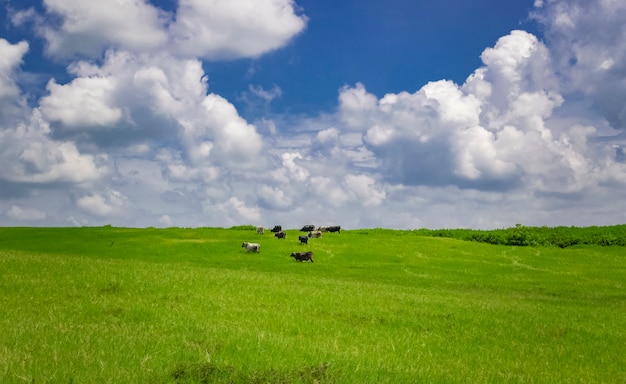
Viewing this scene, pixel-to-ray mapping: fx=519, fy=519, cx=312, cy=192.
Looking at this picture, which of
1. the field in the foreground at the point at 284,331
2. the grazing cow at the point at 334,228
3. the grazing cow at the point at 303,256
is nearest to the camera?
the field in the foreground at the point at 284,331

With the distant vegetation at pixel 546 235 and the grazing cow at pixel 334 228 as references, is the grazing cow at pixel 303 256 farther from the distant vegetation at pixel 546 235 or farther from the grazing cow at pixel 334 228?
the distant vegetation at pixel 546 235

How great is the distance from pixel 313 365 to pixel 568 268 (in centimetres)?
5408

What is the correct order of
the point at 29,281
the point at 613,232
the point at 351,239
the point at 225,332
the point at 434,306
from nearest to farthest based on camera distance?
the point at 225,332, the point at 29,281, the point at 434,306, the point at 351,239, the point at 613,232

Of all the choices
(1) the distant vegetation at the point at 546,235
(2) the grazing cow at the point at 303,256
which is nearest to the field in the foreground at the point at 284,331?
(2) the grazing cow at the point at 303,256

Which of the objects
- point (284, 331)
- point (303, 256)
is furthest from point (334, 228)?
point (284, 331)

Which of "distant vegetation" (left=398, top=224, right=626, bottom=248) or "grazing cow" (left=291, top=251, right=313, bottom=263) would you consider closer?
"grazing cow" (left=291, top=251, right=313, bottom=263)

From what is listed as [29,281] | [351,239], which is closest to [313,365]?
[29,281]

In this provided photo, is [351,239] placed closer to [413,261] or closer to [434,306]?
[413,261]

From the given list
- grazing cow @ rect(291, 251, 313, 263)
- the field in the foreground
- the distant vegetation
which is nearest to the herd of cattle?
grazing cow @ rect(291, 251, 313, 263)

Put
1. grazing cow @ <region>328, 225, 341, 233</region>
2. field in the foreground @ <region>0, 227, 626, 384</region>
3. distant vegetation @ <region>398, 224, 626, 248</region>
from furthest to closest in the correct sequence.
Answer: grazing cow @ <region>328, 225, 341, 233</region>, distant vegetation @ <region>398, 224, 626, 248</region>, field in the foreground @ <region>0, 227, 626, 384</region>

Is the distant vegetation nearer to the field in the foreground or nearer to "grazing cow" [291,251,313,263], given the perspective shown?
the field in the foreground

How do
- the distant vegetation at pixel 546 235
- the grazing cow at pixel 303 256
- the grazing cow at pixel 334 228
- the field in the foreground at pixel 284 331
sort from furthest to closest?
the grazing cow at pixel 334 228, the distant vegetation at pixel 546 235, the grazing cow at pixel 303 256, the field in the foreground at pixel 284 331

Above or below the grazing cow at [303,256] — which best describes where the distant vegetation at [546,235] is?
above

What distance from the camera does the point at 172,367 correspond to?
10.9 metres
